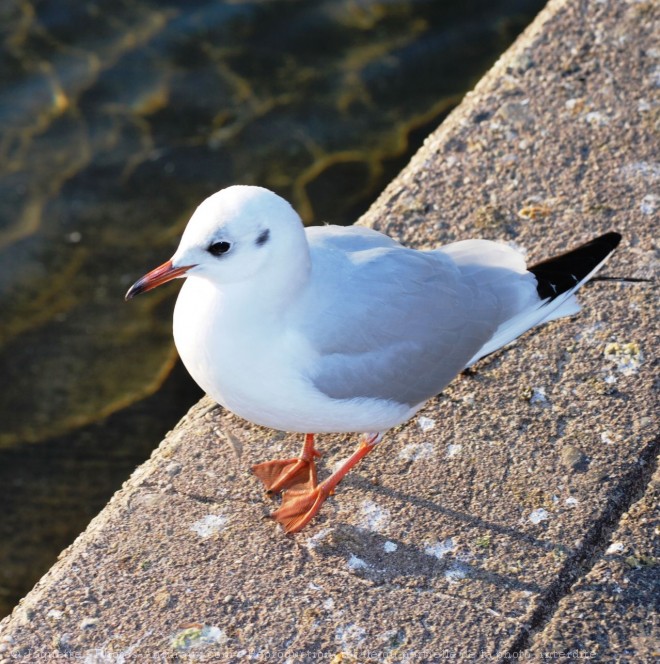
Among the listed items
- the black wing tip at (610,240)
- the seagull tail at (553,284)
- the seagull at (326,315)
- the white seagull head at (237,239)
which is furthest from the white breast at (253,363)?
the black wing tip at (610,240)

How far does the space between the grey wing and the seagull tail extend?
6 centimetres

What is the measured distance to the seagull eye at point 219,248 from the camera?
2635mm

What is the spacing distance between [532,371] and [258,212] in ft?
3.86

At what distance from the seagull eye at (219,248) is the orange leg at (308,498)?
2.65ft

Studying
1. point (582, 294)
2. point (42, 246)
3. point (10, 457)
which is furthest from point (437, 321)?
point (42, 246)

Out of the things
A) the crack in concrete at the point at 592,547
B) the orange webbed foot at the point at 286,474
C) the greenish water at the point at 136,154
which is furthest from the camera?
the greenish water at the point at 136,154

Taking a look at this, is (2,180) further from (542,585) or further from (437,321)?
(542,585)

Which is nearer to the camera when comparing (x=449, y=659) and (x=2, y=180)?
(x=449, y=659)

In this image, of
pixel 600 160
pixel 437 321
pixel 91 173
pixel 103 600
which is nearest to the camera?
pixel 103 600

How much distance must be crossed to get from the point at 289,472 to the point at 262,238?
0.85 metres

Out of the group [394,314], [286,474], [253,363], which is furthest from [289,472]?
[394,314]

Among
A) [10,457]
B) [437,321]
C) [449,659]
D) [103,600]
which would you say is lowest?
[10,457]

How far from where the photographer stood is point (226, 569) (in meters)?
2.82

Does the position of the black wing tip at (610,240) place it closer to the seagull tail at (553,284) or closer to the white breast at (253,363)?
the seagull tail at (553,284)
